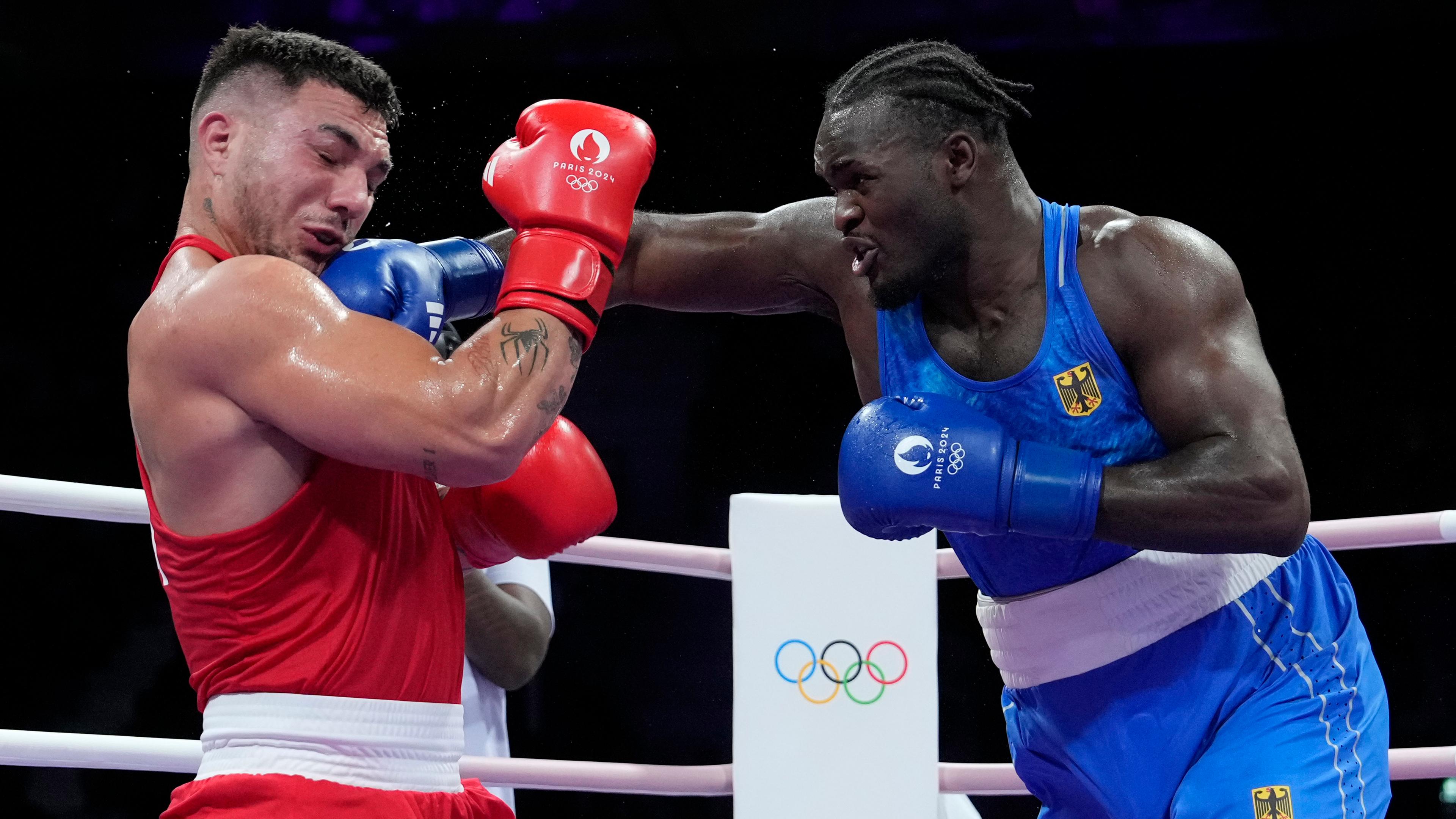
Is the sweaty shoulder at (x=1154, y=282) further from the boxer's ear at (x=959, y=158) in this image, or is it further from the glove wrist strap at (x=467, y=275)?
the glove wrist strap at (x=467, y=275)

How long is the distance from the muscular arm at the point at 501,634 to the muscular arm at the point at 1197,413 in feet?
3.90

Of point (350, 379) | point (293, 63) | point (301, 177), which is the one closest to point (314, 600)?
point (350, 379)

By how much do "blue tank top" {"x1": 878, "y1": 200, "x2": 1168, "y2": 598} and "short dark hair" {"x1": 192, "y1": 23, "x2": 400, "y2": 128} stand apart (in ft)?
2.92

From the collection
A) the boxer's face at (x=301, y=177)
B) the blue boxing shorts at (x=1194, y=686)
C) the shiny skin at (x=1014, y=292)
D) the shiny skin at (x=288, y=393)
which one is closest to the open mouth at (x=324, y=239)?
the boxer's face at (x=301, y=177)

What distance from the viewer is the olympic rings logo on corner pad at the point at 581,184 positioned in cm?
169

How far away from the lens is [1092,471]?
69.4 inches

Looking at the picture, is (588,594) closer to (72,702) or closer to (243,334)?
(72,702)

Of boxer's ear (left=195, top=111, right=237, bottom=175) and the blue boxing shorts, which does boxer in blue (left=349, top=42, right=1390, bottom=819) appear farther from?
boxer's ear (left=195, top=111, right=237, bottom=175)

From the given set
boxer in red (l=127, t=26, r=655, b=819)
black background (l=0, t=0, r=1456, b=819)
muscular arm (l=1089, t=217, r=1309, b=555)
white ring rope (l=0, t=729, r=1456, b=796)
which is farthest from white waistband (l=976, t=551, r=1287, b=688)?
black background (l=0, t=0, r=1456, b=819)

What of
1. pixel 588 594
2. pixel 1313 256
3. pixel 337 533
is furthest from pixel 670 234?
pixel 1313 256

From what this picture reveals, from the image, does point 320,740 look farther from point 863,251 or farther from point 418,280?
point 863,251

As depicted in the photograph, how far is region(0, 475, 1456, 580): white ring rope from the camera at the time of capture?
209 centimetres

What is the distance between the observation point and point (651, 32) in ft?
22.0

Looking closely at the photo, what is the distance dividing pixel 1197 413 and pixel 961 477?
368 mm
